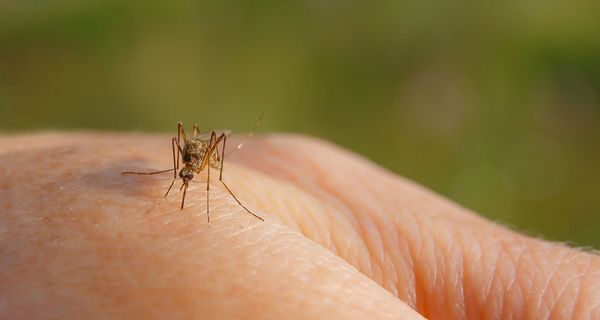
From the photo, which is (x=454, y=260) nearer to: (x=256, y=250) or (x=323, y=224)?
(x=323, y=224)

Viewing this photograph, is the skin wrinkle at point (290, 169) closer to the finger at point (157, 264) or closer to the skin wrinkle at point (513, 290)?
the skin wrinkle at point (513, 290)

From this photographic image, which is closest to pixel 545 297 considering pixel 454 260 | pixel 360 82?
pixel 454 260

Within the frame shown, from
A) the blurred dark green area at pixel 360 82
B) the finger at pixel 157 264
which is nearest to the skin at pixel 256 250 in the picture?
the finger at pixel 157 264

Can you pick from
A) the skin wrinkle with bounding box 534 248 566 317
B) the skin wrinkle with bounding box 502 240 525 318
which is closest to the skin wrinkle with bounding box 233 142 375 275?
the skin wrinkle with bounding box 502 240 525 318

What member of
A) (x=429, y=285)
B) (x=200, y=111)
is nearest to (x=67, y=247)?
(x=429, y=285)

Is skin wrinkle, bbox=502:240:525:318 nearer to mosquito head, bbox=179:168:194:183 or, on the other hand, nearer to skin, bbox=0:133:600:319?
skin, bbox=0:133:600:319

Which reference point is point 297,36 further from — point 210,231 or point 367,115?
point 210,231

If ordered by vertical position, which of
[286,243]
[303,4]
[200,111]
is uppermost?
[303,4]
